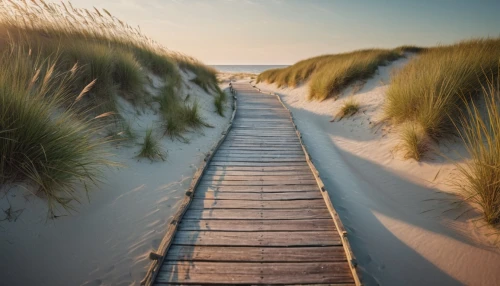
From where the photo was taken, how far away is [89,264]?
2416 millimetres

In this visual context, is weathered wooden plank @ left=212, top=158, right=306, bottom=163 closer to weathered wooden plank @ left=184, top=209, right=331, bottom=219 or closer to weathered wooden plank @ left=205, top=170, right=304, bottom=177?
weathered wooden plank @ left=205, top=170, right=304, bottom=177

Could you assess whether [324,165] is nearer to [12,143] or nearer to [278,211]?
[278,211]

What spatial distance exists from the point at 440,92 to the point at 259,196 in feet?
12.7

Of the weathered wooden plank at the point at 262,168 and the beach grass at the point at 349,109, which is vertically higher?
the beach grass at the point at 349,109

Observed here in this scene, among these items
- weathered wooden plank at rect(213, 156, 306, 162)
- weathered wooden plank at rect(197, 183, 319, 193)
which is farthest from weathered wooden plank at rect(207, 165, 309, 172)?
weathered wooden plank at rect(197, 183, 319, 193)

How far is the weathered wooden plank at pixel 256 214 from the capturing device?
3074mm

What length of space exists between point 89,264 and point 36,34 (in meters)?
4.81

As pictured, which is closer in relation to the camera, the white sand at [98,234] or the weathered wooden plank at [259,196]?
the white sand at [98,234]

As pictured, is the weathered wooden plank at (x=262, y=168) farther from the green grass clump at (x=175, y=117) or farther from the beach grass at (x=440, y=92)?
the beach grass at (x=440, y=92)

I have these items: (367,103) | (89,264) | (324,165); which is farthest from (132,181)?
(367,103)

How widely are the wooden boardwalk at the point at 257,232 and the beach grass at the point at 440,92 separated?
8.12 ft

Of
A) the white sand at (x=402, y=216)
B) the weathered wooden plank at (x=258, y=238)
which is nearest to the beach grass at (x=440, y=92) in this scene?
the white sand at (x=402, y=216)

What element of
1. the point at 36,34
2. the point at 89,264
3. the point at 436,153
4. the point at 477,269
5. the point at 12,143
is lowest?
the point at 89,264

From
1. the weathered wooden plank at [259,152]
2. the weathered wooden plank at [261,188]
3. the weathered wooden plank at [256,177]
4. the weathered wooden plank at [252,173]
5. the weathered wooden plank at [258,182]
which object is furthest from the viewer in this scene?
the weathered wooden plank at [259,152]
